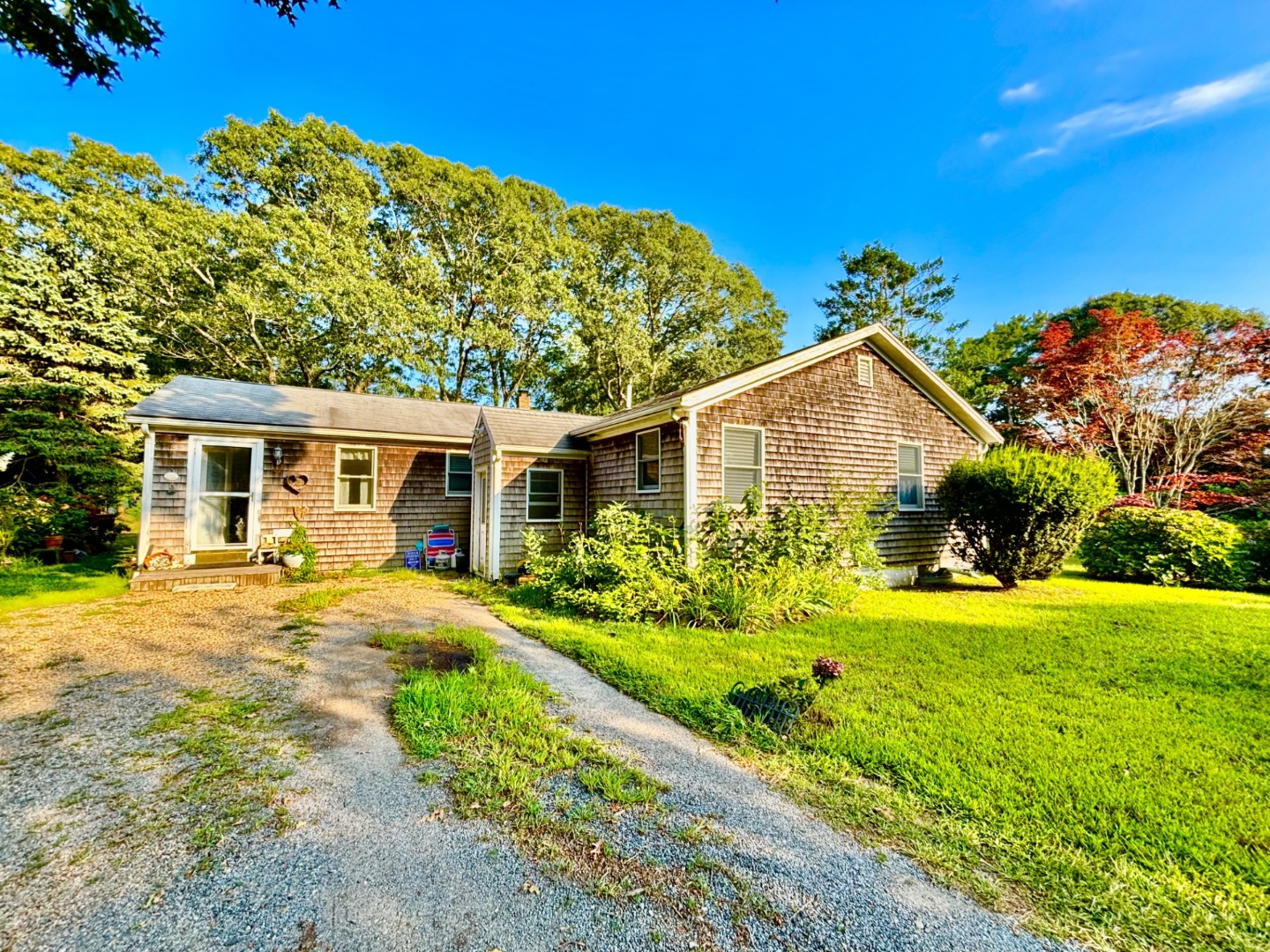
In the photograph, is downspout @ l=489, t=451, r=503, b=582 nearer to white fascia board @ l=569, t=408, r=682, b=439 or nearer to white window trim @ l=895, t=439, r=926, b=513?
white fascia board @ l=569, t=408, r=682, b=439

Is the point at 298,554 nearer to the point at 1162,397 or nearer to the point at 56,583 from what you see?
the point at 56,583

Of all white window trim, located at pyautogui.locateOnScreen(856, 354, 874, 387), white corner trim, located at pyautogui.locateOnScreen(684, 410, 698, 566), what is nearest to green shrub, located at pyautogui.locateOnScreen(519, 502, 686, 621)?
white corner trim, located at pyautogui.locateOnScreen(684, 410, 698, 566)

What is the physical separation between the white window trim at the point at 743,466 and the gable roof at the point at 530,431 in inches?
139

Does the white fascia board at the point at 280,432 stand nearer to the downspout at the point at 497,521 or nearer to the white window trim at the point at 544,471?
the downspout at the point at 497,521

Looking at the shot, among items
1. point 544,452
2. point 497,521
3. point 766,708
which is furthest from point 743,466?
point 766,708

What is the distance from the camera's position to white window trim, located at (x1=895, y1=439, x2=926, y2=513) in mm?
10617

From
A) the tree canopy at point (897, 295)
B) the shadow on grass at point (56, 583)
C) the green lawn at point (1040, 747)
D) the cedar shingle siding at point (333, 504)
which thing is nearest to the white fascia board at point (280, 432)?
the cedar shingle siding at point (333, 504)

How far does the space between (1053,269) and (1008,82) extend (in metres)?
9.09

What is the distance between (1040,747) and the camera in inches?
131

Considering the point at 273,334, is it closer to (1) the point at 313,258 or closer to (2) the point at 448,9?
(1) the point at 313,258

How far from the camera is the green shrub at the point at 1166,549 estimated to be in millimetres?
9242

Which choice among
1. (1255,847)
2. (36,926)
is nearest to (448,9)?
(36,926)

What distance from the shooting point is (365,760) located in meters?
3.24

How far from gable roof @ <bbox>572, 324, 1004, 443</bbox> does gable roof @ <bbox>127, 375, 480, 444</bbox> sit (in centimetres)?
415
